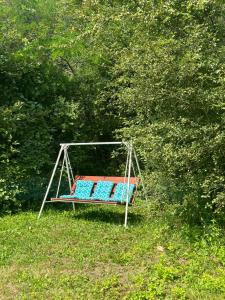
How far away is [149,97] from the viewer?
6.38 metres

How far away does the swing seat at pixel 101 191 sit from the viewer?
739 cm

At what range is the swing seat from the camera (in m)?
7.39

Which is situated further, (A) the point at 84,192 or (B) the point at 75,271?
(A) the point at 84,192

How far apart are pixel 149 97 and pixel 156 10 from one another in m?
1.28

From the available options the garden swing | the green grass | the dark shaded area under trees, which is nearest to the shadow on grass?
the green grass

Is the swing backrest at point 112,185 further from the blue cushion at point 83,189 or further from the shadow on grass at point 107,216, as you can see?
the shadow on grass at point 107,216

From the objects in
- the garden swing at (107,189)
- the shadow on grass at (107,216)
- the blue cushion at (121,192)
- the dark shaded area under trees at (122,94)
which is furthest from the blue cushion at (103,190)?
the dark shaded area under trees at (122,94)

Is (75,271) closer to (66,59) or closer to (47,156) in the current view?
(47,156)

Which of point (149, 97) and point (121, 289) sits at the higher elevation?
point (149, 97)

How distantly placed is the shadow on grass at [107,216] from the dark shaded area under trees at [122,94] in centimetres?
84

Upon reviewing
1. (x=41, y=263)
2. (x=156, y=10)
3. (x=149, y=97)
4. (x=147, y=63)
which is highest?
(x=156, y=10)

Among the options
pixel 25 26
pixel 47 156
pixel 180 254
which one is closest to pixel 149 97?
pixel 180 254

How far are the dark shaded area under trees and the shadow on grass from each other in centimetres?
84

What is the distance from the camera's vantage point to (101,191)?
25.4 feet
